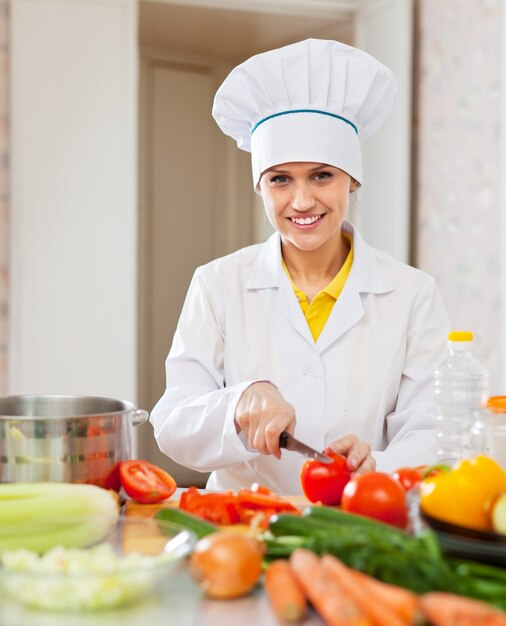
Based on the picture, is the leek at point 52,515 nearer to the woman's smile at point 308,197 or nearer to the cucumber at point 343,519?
the cucumber at point 343,519

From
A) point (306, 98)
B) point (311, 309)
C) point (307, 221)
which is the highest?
point (306, 98)

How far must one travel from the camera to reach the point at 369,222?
4609 mm

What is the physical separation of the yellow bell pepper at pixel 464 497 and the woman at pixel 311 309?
0.78m

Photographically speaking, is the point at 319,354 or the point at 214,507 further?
the point at 319,354

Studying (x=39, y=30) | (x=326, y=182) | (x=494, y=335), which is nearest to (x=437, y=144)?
(x=494, y=335)

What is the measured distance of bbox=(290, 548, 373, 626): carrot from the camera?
935 mm

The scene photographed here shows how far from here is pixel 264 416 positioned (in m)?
1.62

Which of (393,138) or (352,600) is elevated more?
(393,138)

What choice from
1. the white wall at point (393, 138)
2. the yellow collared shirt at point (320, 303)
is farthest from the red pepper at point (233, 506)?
the white wall at point (393, 138)

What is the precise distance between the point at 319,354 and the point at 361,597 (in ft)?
3.97

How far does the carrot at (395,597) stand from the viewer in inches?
36.2

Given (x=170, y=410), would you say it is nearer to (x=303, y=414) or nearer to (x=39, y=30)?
(x=303, y=414)

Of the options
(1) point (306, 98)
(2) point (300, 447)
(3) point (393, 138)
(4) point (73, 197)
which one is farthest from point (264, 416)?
(3) point (393, 138)

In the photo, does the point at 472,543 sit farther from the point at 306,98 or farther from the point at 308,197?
the point at 306,98
